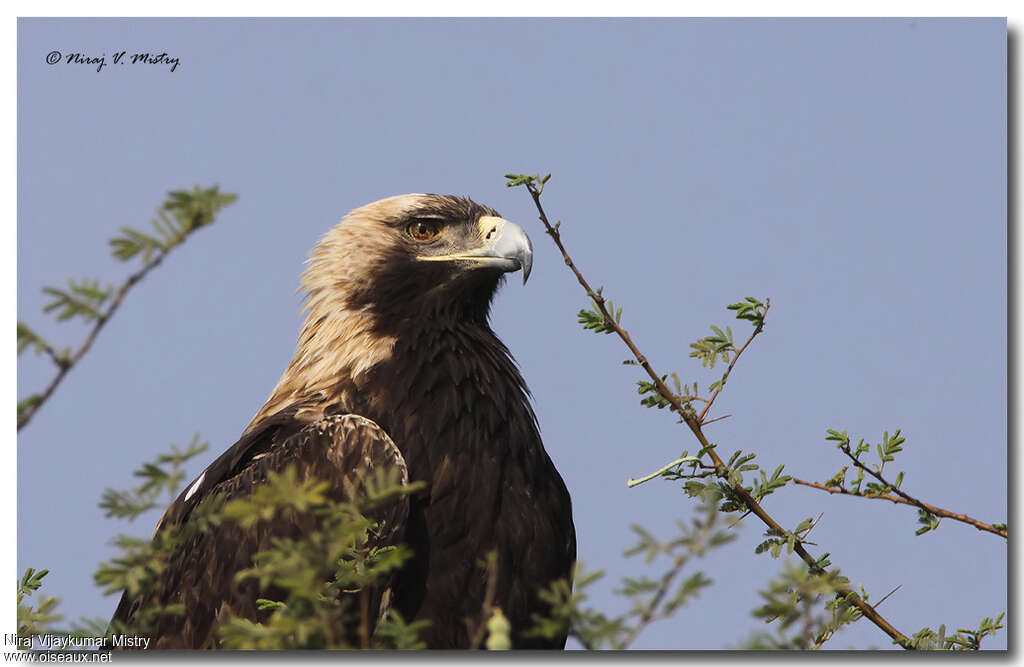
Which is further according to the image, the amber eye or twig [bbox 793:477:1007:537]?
the amber eye

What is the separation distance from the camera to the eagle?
12.8 feet

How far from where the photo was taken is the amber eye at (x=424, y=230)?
16.3 ft

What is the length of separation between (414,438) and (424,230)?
1.14 m

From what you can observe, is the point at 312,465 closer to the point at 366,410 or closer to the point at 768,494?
the point at 366,410

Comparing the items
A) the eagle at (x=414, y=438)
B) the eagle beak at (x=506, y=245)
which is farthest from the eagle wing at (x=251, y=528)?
the eagle beak at (x=506, y=245)

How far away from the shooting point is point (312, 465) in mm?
3951

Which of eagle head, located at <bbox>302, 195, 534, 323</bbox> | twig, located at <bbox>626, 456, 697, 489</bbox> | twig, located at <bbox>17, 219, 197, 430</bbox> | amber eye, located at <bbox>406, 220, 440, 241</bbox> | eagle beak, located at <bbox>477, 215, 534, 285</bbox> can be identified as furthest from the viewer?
amber eye, located at <bbox>406, 220, 440, 241</bbox>

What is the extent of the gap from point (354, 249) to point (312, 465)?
1269 millimetres

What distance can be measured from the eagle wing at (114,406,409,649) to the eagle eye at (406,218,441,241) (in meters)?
1.08

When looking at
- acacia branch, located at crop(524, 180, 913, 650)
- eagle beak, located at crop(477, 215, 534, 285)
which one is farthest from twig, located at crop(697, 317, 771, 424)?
eagle beak, located at crop(477, 215, 534, 285)

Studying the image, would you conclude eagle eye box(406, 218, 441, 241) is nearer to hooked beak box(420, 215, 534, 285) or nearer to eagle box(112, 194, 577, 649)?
eagle box(112, 194, 577, 649)

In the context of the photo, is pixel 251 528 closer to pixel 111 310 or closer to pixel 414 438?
pixel 414 438

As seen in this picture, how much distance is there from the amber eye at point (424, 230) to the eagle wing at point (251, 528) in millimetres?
1075
